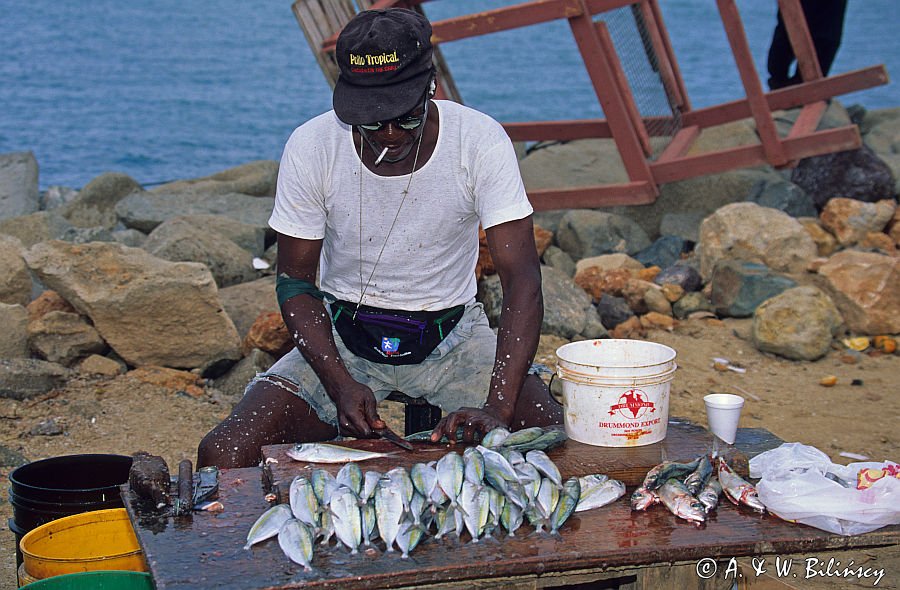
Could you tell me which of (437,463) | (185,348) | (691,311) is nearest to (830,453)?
(691,311)

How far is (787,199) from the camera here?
9328 mm

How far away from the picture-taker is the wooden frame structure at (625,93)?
7988 mm

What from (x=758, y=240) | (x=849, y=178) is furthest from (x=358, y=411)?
(x=849, y=178)

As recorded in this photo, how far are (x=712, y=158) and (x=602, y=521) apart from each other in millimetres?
6048

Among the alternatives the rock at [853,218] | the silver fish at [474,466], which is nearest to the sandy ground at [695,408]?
the rock at [853,218]

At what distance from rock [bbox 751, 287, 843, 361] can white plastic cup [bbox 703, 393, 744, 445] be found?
3.60 meters

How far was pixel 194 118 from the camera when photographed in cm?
2036

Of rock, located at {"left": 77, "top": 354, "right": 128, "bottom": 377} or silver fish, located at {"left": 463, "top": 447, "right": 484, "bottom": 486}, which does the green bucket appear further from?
rock, located at {"left": 77, "top": 354, "right": 128, "bottom": 377}

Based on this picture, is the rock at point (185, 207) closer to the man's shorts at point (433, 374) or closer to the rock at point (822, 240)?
the rock at point (822, 240)

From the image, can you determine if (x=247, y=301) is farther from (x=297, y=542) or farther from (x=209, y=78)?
(x=209, y=78)

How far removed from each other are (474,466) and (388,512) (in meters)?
0.32

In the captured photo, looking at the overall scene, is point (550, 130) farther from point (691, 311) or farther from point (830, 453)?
point (830, 453)

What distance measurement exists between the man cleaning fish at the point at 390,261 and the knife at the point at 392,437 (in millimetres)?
61

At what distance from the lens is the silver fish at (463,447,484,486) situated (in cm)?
299
